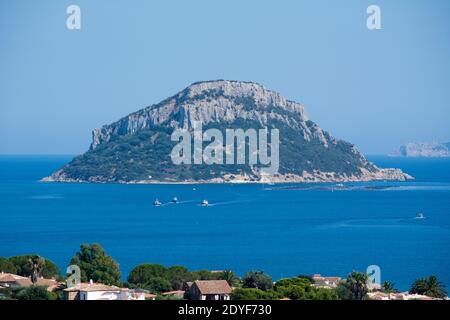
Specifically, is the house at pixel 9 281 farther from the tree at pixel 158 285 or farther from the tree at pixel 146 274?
the tree at pixel 146 274

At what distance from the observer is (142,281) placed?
27641 mm

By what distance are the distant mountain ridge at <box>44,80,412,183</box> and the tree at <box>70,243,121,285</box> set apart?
313ft

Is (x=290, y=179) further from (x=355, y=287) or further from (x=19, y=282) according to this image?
(x=355, y=287)

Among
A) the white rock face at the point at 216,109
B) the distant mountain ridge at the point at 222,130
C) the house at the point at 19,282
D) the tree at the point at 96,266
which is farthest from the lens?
the white rock face at the point at 216,109

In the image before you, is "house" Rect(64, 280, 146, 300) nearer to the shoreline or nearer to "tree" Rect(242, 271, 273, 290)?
"tree" Rect(242, 271, 273, 290)

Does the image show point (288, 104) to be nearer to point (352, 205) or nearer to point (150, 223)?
point (352, 205)

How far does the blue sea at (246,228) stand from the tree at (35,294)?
18.0 metres

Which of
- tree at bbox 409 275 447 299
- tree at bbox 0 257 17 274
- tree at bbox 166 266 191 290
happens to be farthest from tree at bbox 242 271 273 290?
tree at bbox 0 257 17 274

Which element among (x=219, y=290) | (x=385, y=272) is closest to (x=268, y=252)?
(x=385, y=272)

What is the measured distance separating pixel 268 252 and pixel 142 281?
23775mm

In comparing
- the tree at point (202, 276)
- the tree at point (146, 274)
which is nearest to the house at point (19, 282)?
the tree at point (146, 274)

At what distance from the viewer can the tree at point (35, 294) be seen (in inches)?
768

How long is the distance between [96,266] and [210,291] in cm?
764

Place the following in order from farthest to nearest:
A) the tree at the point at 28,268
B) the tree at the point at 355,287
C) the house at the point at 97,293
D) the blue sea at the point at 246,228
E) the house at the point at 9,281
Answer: the blue sea at the point at 246,228 < the tree at the point at 28,268 < the house at the point at 9,281 < the tree at the point at 355,287 < the house at the point at 97,293
